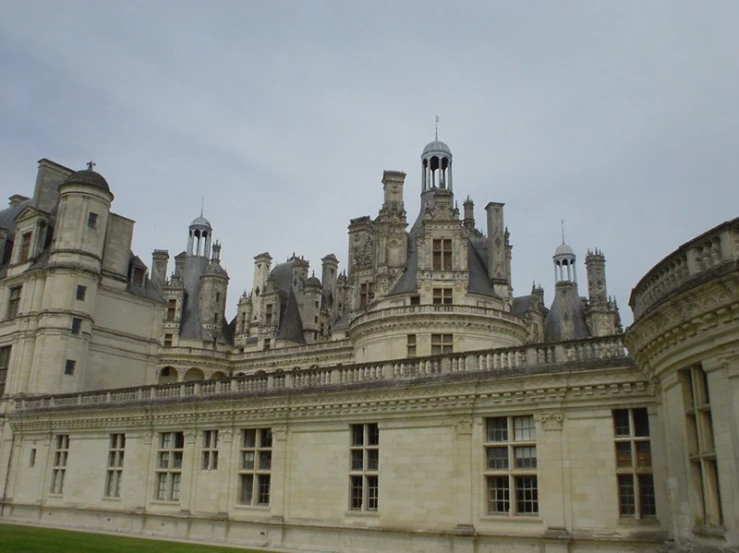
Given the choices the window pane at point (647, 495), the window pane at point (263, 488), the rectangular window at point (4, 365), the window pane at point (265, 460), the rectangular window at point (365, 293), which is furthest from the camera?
the rectangular window at point (365, 293)

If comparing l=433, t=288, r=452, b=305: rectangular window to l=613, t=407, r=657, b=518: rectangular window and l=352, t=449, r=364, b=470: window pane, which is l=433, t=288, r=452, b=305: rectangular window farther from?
l=613, t=407, r=657, b=518: rectangular window

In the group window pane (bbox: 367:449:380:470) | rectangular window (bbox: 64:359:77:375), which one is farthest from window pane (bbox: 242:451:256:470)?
rectangular window (bbox: 64:359:77:375)

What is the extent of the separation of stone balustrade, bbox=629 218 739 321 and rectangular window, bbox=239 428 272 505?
446 inches

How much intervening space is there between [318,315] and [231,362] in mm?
7482

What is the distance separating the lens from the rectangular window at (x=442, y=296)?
35.2m

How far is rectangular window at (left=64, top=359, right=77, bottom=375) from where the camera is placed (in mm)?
Answer: 29938

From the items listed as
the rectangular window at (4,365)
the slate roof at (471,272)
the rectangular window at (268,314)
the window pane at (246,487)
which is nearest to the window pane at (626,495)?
the window pane at (246,487)

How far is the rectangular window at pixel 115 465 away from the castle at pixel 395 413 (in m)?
0.09

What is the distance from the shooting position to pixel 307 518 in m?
18.1

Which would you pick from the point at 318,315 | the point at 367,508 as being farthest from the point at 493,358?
the point at 318,315

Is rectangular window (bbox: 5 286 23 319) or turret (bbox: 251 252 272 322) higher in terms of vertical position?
turret (bbox: 251 252 272 322)

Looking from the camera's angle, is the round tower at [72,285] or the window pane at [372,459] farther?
the round tower at [72,285]

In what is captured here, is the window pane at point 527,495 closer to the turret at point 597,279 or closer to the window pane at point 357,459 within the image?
the window pane at point 357,459

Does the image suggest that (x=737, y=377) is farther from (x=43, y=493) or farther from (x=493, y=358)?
(x=43, y=493)
